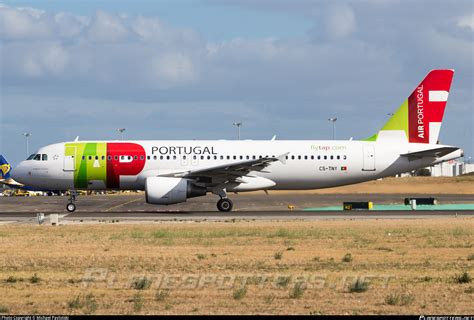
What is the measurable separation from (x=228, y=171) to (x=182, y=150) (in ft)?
12.1

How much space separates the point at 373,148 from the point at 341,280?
28.7m

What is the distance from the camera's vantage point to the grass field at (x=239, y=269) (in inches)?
663

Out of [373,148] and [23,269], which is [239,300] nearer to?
[23,269]

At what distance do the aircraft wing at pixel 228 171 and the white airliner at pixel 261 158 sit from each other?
64 mm

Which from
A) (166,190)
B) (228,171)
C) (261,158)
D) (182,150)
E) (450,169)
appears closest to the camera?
(166,190)

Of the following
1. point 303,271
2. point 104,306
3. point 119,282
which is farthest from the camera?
point 303,271

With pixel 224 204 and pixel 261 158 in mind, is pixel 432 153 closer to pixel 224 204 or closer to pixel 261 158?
pixel 261 158

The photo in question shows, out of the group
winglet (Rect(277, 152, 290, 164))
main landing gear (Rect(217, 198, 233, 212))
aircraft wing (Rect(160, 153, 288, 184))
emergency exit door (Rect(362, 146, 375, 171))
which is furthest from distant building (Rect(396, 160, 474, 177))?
aircraft wing (Rect(160, 153, 288, 184))

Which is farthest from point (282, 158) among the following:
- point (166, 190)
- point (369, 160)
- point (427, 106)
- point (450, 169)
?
point (450, 169)

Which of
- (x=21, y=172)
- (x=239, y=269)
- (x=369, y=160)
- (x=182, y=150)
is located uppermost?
(x=182, y=150)

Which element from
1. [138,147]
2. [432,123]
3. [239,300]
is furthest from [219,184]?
[239,300]

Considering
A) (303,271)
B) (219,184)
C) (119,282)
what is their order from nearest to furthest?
1. (119,282)
2. (303,271)
3. (219,184)

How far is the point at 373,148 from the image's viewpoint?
158ft

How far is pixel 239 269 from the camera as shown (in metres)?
22.4
